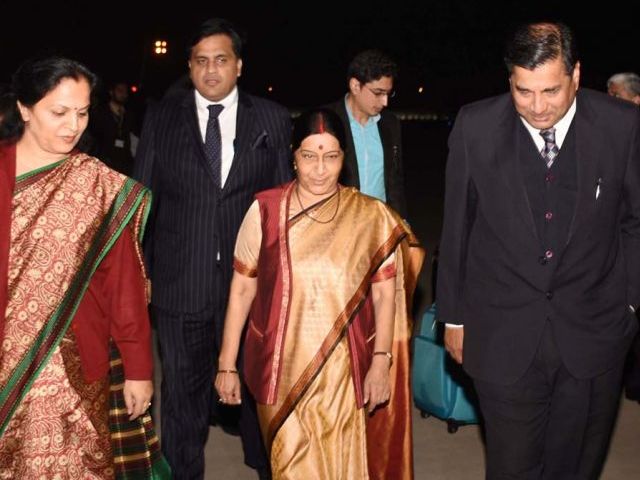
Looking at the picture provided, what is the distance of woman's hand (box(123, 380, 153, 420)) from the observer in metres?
3.33

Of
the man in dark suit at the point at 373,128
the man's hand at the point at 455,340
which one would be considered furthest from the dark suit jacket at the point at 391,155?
the man's hand at the point at 455,340

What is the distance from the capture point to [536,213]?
3.29 meters

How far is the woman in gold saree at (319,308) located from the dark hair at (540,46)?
73cm

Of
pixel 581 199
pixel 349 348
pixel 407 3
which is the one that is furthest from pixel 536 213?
pixel 407 3

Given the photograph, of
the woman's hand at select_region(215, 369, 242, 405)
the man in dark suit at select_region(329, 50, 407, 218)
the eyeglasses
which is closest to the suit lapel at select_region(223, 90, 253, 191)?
the woman's hand at select_region(215, 369, 242, 405)

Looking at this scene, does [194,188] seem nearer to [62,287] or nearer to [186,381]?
[186,381]

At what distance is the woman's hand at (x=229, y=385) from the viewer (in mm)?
3791

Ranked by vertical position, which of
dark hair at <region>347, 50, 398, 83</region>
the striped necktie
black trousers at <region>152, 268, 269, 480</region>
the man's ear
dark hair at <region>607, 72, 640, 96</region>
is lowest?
black trousers at <region>152, 268, 269, 480</region>

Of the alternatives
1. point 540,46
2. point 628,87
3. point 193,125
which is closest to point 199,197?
point 193,125

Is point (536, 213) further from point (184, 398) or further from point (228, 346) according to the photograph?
point (184, 398)

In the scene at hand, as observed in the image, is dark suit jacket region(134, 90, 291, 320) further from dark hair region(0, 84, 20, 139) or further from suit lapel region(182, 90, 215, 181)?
dark hair region(0, 84, 20, 139)

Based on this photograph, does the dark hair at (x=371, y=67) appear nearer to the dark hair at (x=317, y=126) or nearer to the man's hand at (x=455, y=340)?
the dark hair at (x=317, y=126)

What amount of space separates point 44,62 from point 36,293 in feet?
2.32

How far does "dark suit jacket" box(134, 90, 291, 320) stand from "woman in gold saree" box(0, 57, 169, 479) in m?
0.85
